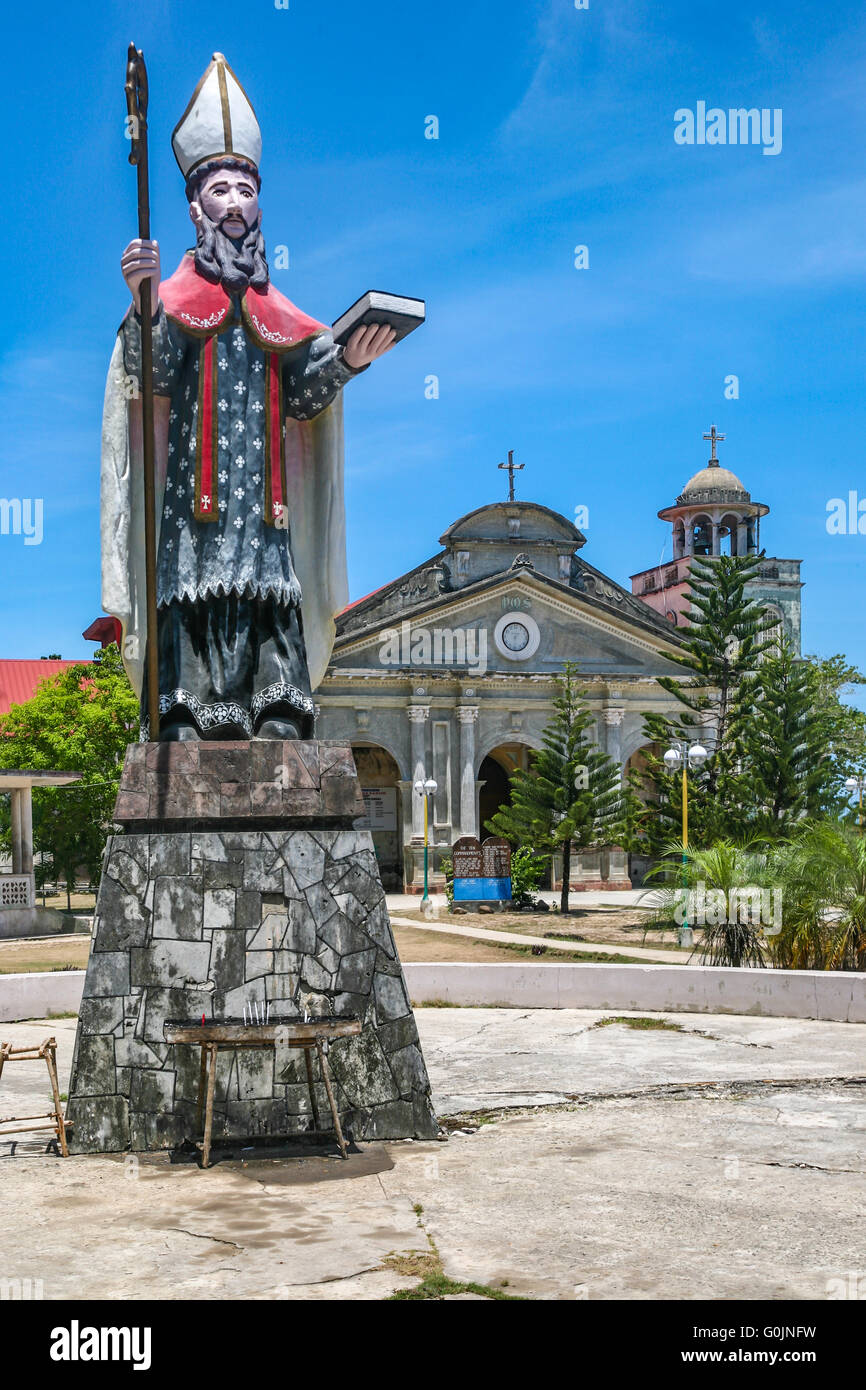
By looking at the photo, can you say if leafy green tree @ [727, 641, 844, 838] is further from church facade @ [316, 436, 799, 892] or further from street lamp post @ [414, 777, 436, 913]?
church facade @ [316, 436, 799, 892]

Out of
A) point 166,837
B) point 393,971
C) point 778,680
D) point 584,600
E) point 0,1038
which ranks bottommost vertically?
point 0,1038

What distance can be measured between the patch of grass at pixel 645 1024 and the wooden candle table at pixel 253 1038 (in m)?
4.73

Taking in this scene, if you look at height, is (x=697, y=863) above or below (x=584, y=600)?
below

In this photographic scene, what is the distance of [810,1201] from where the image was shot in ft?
18.0

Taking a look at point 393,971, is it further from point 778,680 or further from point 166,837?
point 778,680

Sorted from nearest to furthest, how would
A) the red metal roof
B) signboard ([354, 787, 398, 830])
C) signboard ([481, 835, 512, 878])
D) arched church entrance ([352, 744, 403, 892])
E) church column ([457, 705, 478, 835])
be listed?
signboard ([481, 835, 512, 878])
church column ([457, 705, 478, 835])
arched church entrance ([352, 744, 403, 892])
signboard ([354, 787, 398, 830])
the red metal roof

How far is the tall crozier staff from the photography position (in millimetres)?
6031

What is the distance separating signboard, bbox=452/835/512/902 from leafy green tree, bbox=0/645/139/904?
6384 millimetres

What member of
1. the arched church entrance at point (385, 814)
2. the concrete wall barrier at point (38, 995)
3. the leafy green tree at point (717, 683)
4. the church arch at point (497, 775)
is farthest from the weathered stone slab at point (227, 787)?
the church arch at point (497, 775)

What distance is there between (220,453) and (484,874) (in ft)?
62.2

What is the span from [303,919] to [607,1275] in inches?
99.5

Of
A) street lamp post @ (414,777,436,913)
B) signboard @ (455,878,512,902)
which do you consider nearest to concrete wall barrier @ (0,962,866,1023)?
street lamp post @ (414,777,436,913)

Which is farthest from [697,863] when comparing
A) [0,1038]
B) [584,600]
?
[584,600]

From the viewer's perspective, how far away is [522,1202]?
544 cm
